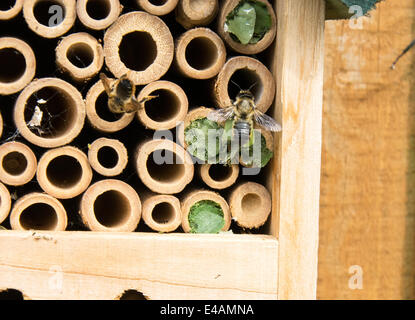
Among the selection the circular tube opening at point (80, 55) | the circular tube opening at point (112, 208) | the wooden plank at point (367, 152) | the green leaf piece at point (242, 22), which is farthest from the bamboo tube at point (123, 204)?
the wooden plank at point (367, 152)

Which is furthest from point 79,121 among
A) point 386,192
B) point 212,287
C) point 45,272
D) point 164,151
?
point 386,192

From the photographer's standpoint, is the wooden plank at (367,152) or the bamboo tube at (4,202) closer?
the bamboo tube at (4,202)

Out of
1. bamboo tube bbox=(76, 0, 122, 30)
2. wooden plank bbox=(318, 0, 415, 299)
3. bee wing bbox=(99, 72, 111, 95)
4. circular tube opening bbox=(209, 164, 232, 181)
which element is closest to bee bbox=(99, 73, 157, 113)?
bee wing bbox=(99, 72, 111, 95)

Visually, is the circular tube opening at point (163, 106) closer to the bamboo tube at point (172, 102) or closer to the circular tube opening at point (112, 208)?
the bamboo tube at point (172, 102)

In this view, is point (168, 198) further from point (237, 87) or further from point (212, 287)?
point (237, 87)

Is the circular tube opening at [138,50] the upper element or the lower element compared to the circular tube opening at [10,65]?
upper

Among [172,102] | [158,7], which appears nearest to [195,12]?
[158,7]

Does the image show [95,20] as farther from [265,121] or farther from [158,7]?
[265,121]

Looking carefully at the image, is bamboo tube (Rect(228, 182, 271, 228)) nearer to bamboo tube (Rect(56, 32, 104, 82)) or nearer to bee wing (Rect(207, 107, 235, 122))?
bee wing (Rect(207, 107, 235, 122))
